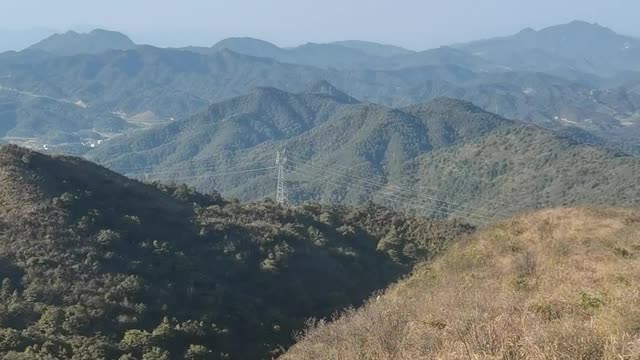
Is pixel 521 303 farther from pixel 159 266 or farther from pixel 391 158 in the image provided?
pixel 391 158

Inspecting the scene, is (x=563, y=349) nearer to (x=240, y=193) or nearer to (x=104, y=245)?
(x=104, y=245)

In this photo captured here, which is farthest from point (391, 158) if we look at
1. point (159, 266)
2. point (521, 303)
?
point (521, 303)

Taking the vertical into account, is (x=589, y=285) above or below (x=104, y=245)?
above

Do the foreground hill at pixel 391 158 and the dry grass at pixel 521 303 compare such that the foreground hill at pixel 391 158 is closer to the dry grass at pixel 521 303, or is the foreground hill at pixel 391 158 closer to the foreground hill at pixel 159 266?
the foreground hill at pixel 159 266

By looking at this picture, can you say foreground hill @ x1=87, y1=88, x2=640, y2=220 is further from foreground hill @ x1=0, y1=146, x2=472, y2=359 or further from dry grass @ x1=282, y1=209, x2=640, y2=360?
dry grass @ x1=282, y1=209, x2=640, y2=360

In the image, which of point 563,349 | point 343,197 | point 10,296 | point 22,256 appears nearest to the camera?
point 563,349

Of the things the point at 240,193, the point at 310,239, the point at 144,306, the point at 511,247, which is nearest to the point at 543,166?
the point at 240,193
